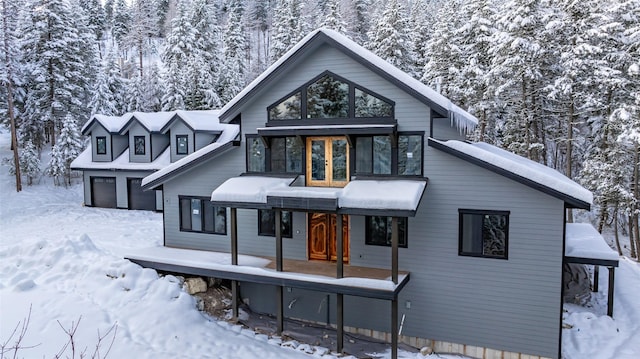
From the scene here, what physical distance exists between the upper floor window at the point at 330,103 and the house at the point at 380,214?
0.10ft

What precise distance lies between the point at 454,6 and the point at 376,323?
2374cm

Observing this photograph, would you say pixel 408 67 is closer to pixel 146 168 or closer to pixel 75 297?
pixel 146 168

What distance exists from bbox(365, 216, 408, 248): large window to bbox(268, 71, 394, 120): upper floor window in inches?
105

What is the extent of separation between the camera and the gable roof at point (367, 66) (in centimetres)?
1017

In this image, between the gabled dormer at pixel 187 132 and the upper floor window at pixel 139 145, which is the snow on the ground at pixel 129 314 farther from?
the upper floor window at pixel 139 145

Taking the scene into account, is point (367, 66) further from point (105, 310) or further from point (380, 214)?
point (105, 310)

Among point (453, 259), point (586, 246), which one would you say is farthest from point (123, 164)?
point (586, 246)

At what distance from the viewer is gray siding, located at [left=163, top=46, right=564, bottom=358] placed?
9477 millimetres

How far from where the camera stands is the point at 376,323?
35.9 feet

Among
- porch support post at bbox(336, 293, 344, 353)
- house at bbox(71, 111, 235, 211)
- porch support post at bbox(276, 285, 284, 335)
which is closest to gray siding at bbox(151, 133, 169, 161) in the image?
house at bbox(71, 111, 235, 211)

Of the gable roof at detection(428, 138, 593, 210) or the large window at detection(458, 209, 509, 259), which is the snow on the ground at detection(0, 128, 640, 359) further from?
the gable roof at detection(428, 138, 593, 210)

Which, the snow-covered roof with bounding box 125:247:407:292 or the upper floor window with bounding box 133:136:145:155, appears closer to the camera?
the snow-covered roof with bounding box 125:247:407:292

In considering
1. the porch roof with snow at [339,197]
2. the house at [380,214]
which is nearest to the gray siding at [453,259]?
the house at [380,214]

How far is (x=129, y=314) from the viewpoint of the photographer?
9773 millimetres
